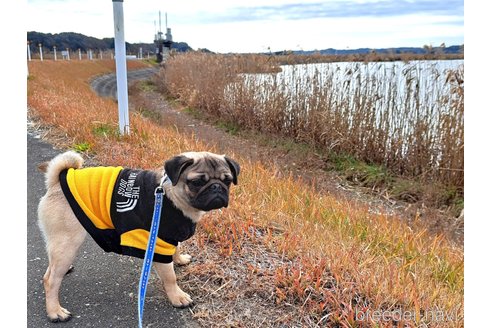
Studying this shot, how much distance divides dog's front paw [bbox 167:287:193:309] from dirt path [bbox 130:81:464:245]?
11.6 feet

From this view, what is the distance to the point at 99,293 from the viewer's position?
2.96 m

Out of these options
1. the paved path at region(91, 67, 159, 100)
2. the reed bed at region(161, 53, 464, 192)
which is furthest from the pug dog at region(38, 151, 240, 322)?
the paved path at region(91, 67, 159, 100)

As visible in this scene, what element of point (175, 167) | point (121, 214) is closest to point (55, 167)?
point (121, 214)

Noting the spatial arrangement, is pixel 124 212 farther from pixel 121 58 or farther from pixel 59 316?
pixel 121 58

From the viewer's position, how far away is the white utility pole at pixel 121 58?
19.7 feet

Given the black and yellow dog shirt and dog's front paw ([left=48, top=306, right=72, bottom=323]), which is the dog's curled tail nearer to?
the black and yellow dog shirt

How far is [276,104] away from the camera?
34.2 feet

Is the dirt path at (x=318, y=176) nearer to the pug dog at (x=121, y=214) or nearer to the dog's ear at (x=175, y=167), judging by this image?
the pug dog at (x=121, y=214)

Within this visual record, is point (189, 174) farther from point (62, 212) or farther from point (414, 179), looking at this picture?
point (414, 179)

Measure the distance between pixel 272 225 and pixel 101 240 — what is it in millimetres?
1452

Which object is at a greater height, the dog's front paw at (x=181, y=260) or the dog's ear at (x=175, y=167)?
the dog's ear at (x=175, y=167)

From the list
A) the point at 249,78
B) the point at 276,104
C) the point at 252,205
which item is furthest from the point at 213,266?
the point at 249,78

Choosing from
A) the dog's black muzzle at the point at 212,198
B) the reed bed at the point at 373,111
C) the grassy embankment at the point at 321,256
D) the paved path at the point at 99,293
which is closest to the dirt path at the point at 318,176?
the reed bed at the point at 373,111

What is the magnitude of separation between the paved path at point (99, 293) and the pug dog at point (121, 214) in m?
0.11
